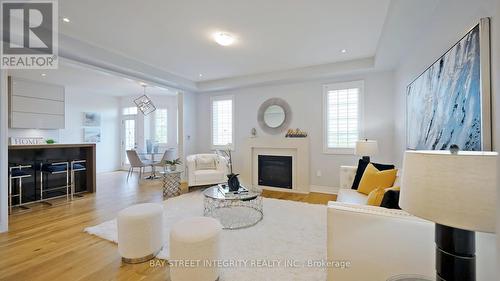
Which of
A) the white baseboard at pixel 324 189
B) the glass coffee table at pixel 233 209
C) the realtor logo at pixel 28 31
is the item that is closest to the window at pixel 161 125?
the realtor logo at pixel 28 31

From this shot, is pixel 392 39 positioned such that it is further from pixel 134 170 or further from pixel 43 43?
pixel 134 170

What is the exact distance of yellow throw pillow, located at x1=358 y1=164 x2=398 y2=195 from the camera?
2699 millimetres

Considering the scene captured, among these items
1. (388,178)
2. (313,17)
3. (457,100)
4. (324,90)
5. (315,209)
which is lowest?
(315,209)

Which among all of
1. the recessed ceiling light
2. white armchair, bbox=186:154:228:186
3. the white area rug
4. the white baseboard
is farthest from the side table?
the white baseboard

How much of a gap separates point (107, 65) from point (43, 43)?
88cm

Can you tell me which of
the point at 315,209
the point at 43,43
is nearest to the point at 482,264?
the point at 315,209

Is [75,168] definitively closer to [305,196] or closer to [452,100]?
[305,196]

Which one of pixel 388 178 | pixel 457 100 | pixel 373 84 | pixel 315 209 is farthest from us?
pixel 373 84

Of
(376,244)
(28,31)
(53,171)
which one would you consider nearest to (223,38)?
(28,31)

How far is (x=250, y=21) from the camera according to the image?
2.83 metres

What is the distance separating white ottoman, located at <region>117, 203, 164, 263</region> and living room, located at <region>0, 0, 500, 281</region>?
1 centimetres

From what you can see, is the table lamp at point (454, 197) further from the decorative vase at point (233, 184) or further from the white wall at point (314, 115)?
the white wall at point (314, 115)

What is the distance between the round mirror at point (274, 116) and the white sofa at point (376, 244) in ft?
12.3

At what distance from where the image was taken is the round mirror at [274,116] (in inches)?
208
